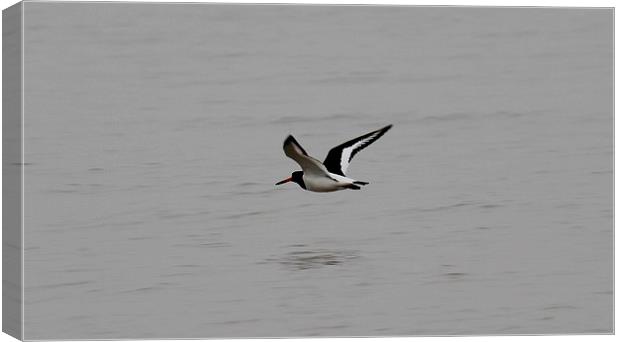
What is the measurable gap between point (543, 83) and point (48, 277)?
160 inches

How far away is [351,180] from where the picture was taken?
48.9 ft

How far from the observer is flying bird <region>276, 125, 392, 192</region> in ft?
48.2

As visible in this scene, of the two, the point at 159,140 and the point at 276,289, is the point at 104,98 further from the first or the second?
the point at 276,289

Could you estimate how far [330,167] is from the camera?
14.7 metres

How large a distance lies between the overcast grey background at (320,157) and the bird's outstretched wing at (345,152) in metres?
0.07

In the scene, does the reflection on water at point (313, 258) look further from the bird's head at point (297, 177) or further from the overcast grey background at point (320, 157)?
the bird's head at point (297, 177)

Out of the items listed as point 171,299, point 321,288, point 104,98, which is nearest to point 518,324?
point 321,288

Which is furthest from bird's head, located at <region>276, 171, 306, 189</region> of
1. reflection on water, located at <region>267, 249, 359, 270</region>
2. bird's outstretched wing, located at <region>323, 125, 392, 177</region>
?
reflection on water, located at <region>267, 249, 359, 270</region>

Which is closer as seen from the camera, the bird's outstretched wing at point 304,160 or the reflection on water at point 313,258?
the bird's outstretched wing at point 304,160

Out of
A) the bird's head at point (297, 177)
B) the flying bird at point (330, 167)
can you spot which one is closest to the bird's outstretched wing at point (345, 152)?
the flying bird at point (330, 167)

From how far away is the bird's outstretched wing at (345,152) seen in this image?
48.3 feet

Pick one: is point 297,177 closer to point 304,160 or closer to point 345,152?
point 304,160

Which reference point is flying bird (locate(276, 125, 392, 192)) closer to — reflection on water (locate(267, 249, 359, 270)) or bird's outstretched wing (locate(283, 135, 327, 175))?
bird's outstretched wing (locate(283, 135, 327, 175))

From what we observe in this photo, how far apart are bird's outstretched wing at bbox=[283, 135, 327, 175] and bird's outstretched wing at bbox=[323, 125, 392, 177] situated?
0.22 ft
